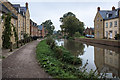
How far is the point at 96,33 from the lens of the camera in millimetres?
40656

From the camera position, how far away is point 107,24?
3356 cm

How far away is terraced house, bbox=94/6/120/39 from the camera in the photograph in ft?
96.4

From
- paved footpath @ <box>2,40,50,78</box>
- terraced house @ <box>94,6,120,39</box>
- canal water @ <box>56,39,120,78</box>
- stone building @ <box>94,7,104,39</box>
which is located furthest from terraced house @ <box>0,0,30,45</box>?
stone building @ <box>94,7,104,39</box>

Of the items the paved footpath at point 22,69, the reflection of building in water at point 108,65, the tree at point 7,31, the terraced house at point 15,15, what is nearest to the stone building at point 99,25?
the terraced house at point 15,15

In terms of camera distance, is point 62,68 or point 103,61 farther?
point 103,61

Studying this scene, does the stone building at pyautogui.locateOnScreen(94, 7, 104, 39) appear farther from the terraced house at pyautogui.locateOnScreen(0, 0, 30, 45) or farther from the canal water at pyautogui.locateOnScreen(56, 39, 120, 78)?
the terraced house at pyautogui.locateOnScreen(0, 0, 30, 45)

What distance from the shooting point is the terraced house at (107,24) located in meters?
29.4

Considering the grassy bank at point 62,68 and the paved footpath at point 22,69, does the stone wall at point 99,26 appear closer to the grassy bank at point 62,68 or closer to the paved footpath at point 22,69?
the grassy bank at point 62,68

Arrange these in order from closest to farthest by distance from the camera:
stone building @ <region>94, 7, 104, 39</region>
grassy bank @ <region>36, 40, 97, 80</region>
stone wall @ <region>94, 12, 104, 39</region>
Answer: grassy bank @ <region>36, 40, 97, 80</region> → stone wall @ <region>94, 12, 104, 39</region> → stone building @ <region>94, 7, 104, 39</region>

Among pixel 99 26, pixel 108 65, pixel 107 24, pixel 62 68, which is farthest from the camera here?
pixel 99 26

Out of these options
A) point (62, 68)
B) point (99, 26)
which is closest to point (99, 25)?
point (99, 26)

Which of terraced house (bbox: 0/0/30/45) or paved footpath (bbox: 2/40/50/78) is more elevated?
terraced house (bbox: 0/0/30/45)

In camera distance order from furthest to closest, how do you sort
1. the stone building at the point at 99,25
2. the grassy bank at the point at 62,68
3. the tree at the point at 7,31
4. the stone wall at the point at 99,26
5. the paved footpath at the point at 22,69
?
the stone building at the point at 99,25 < the stone wall at the point at 99,26 < the tree at the point at 7,31 < the grassy bank at the point at 62,68 < the paved footpath at the point at 22,69

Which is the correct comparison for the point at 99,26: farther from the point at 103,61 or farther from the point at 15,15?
the point at 103,61
